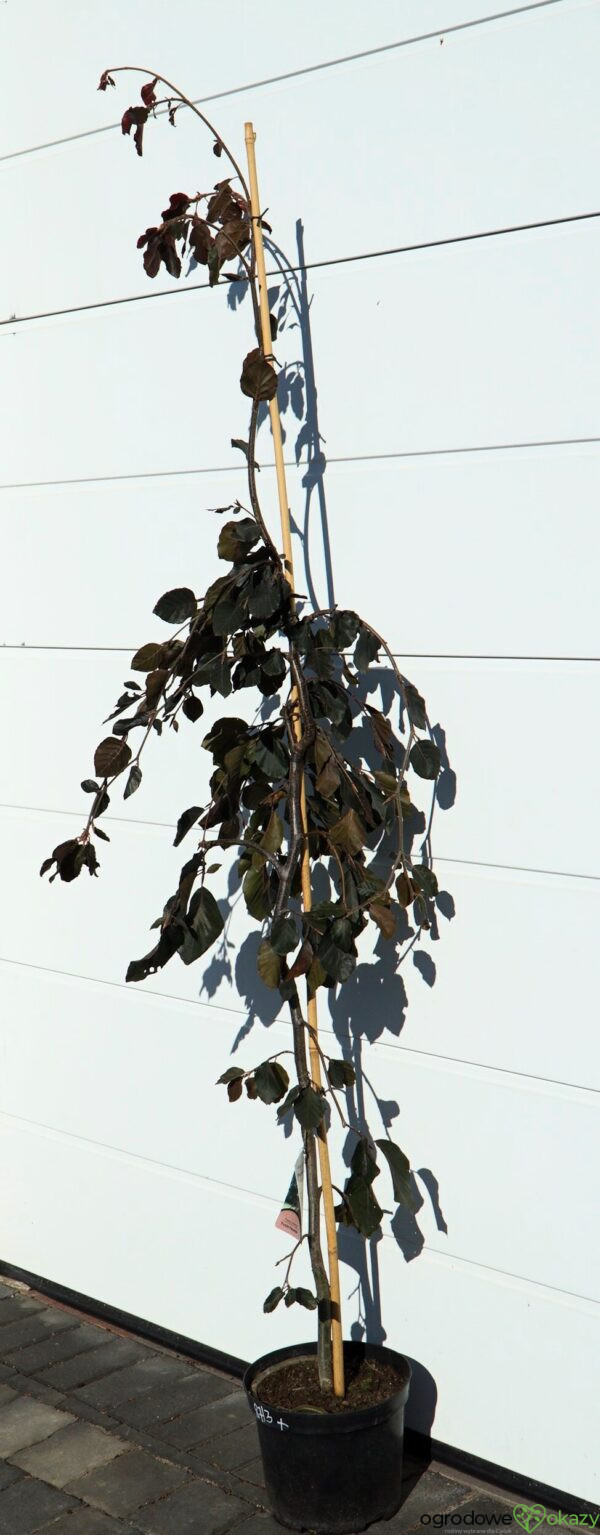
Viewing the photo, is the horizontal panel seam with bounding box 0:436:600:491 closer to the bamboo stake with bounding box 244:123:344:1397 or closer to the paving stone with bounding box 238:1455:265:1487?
the bamboo stake with bounding box 244:123:344:1397

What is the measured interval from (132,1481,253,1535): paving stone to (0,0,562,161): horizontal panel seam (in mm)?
2322

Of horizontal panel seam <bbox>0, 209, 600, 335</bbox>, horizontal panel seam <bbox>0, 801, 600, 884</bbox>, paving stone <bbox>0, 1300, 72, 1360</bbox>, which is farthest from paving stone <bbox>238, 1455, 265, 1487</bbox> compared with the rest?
horizontal panel seam <bbox>0, 209, 600, 335</bbox>

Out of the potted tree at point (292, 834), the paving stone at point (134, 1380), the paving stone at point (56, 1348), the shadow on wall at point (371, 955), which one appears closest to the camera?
the potted tree at point (292, 834)

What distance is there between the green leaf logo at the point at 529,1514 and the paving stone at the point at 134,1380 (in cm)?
75

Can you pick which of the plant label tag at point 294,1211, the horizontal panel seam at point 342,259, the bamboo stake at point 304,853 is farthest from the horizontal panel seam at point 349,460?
the plant label tag at point 294,1211

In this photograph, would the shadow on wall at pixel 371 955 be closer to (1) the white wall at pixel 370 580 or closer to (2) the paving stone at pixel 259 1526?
(1) the white wall at pixel 370 580

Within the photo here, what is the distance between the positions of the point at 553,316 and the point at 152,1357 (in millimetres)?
2087

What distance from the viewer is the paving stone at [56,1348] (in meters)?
2.89

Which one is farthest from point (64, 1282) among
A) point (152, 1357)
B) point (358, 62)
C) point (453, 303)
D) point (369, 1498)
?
point (358, 62)

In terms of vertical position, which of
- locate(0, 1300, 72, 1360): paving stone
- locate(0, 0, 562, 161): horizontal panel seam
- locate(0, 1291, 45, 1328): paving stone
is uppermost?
locate(0, 0, 562, 161): horizontal panel seam

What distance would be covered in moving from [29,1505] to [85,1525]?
0.39 feet

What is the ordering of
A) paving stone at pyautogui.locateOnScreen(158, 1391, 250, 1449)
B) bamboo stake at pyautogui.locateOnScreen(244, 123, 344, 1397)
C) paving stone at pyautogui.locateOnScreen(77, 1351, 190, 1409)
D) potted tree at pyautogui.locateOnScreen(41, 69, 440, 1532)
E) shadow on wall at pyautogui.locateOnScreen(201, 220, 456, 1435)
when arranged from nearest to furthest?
1. potted tree at pyautogui.locateOnScreen(41, 69, 440, 1532)
2. bamboo stake at pyautogui.locateOnScreen(244, 123, 344, 1397)
3. shadow on wall at pyautogui.locateOnScreen(201, 220, 456, 1435)
4. paving stone at pyautogui.locateOnScreen(158, 1391, 250, 1449)
5. paving stone at pyautogui.locateOnScreen(77, 1351, 190, 1409)

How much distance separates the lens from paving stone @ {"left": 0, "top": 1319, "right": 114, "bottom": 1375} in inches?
114

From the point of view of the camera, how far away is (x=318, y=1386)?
2.34m
